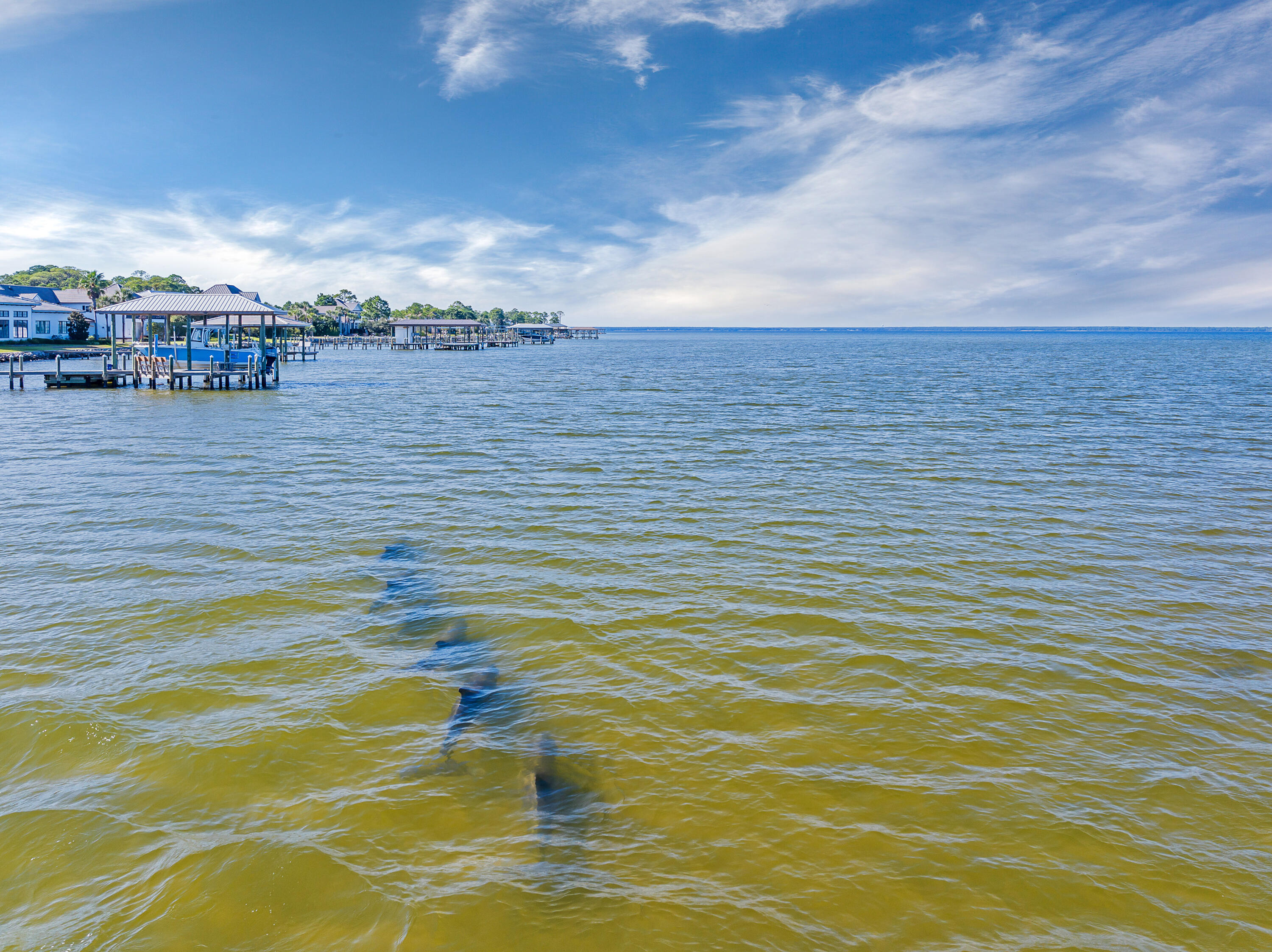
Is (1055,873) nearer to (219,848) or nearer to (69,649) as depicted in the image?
(219,848)

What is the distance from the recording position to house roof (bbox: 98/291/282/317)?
143 feet

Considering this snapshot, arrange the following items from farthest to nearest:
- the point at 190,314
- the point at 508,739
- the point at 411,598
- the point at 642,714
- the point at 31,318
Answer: the point at 31,318 → the point at 190,314 → the point at 411,598 → the point at 642,714 → the point at 508,739

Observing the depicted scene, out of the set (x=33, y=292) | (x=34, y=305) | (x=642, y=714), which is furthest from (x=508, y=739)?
(x=33, y=292)

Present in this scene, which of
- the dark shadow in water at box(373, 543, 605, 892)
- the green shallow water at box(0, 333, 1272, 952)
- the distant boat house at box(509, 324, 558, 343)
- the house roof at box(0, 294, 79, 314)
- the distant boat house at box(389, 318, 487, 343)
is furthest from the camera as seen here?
the distant boat house at box(509, 324, 558, 343)

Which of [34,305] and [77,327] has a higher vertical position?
[34,305]

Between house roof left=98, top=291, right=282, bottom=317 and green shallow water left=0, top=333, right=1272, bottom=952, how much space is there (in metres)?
29.3

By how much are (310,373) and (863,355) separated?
84.8 m

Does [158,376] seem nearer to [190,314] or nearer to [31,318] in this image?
[190,314]

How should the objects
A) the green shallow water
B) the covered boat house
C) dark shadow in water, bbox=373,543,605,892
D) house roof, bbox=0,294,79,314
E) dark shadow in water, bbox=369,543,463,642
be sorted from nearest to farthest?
1. the green shallow water
2. dark shadow in water, bbox=373,543,605,892
3. dark shadow in water, bbox=369,543,463,642
4. the covered boat house
5. house roof, bbox=0,294,79,314

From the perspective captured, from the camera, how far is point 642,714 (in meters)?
7.56

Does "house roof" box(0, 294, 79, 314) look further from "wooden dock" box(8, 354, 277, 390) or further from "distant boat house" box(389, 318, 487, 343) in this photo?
"distant boat house" box(389, 318, 487, 343)

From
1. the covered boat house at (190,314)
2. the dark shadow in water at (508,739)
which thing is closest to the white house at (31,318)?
the covered boat house at (190,314)

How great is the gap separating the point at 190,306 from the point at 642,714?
47650 mm

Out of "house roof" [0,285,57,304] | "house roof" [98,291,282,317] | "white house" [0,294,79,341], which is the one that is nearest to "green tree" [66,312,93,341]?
"white house" [0,294,79,341]
